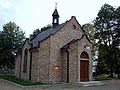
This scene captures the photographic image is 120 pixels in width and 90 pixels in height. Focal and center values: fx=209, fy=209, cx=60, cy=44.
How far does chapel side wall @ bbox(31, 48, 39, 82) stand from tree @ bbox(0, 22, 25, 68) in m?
27.7

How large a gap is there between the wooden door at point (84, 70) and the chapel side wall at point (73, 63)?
1.15m

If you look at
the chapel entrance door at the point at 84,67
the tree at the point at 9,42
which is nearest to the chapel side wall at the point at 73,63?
the chapel entrance door at the point at 84,67

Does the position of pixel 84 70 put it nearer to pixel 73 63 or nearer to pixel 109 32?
pixel 73 63

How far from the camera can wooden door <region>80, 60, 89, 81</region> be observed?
1062 inches

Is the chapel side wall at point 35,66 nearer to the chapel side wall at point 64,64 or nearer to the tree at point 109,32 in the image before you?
the chapel side wall at point 64,64

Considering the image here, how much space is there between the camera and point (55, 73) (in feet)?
90.0

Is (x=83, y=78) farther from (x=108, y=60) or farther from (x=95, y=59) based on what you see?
(x=95, y=59)

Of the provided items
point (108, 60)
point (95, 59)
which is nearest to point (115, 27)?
point (108, 60)

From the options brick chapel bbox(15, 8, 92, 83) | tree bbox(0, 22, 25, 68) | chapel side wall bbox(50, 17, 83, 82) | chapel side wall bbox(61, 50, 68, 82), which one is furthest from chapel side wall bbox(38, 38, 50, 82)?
tree bbox(0, 22, 25, 68)

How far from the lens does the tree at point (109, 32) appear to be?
125ft

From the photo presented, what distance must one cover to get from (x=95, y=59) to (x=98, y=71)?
4160mm

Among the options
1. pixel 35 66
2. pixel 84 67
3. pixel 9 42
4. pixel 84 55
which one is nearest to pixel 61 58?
pixel 84 55

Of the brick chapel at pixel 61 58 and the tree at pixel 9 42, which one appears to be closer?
the brick chapel at pixel 61 58

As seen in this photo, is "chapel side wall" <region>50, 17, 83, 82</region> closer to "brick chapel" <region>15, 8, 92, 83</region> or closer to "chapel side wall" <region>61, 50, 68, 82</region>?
"brick chapel" <region>15, 8, 92, 83</region>
